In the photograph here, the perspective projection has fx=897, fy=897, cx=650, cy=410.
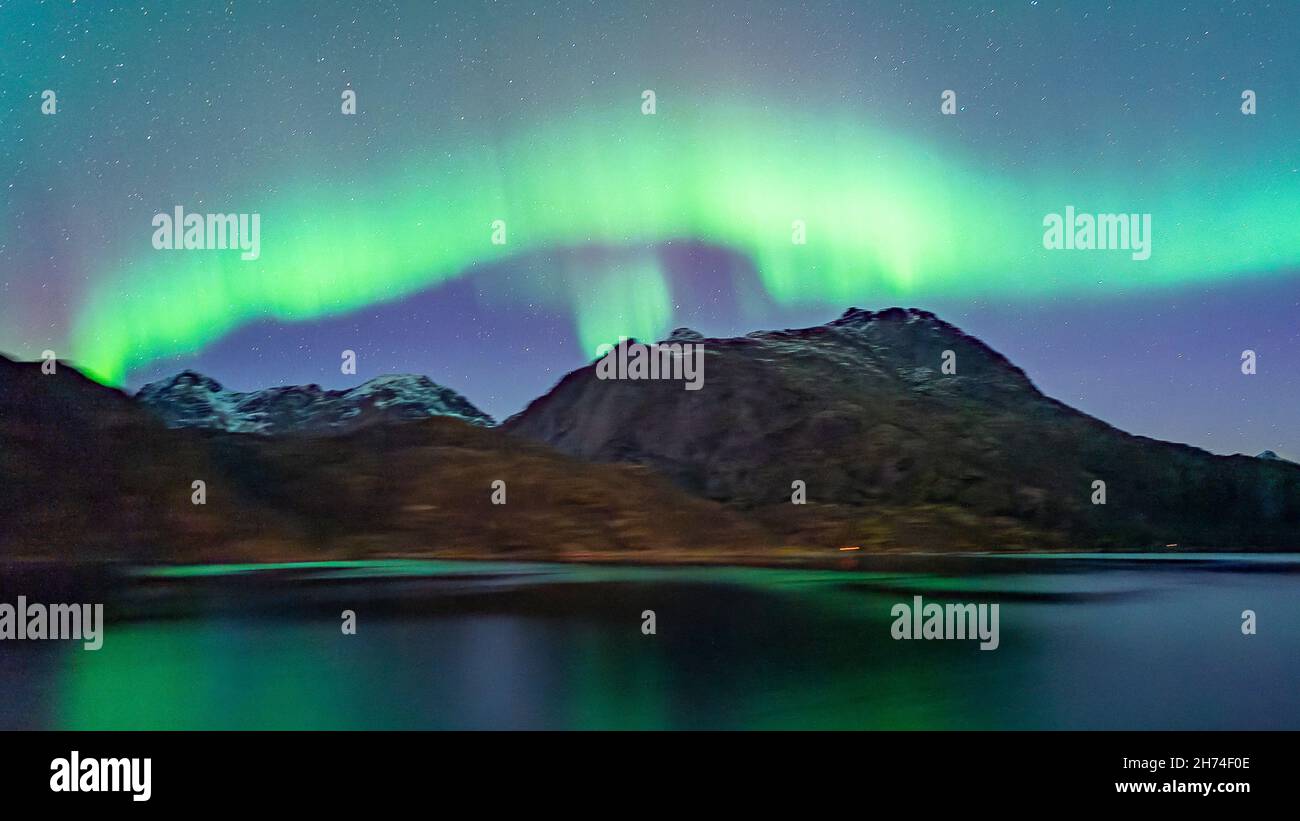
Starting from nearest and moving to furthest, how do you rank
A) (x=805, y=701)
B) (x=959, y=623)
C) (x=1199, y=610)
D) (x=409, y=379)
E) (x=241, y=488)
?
(x=805, y=701), (x=959, y=623), (x=1199, y=610), (x=241, y=488), (x=409, y=379)

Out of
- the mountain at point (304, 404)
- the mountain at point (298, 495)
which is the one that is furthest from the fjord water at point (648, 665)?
the mountain at point (304, 404)

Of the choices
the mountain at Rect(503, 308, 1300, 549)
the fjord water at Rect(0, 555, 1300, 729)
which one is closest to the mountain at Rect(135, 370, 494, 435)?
the mountain at Rect(503, 308, 1300, 549)

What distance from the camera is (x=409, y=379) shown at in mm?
131250

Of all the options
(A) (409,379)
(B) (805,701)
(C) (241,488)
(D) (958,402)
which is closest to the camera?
(B) (805,701)

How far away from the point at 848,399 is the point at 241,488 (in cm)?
9138

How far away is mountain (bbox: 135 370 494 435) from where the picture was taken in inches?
4530

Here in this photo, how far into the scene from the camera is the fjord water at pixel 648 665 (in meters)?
15.6

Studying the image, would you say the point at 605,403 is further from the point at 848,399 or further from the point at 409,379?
the point at 848,399

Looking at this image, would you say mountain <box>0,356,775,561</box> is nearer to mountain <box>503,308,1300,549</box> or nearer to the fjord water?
mountain <box>503,308,1300,549</box>

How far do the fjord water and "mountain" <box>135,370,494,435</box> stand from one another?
80823 mm

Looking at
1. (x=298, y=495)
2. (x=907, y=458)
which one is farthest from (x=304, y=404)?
(x=907, y=458)

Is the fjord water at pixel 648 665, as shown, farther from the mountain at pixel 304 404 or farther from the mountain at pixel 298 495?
the mountain at pixel 304 404
